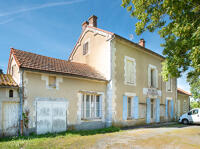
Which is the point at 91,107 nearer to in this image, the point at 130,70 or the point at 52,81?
the point at 52,81

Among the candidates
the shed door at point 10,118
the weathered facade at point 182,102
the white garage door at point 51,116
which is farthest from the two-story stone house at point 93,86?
the weathered facade at point 182,102

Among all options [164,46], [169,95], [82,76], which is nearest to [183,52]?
[164,46]

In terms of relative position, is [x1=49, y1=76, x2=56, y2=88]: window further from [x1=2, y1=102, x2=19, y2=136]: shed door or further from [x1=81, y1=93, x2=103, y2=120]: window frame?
[x1=81, y1=93, x2=103, y2=120]: window frame

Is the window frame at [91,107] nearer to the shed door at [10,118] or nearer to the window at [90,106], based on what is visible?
the window at [90,106]

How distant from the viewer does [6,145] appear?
17.0ft

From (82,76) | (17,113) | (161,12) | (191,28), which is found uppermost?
(161,12)

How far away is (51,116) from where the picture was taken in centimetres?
732

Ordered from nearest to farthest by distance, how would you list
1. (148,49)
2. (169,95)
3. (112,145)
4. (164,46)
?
1. (112,145)
2. (164,46)
3. (148,49)
4. (169,95)

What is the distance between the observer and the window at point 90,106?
28.6 ft

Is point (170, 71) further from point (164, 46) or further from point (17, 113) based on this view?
point (17, 113)

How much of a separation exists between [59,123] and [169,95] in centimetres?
1114

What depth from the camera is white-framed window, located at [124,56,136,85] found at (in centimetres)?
1077

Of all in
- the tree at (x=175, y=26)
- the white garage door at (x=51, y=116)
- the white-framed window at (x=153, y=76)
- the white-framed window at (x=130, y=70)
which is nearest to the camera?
the tree at (x=175, y=26)

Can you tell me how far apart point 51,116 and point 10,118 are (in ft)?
5.50
